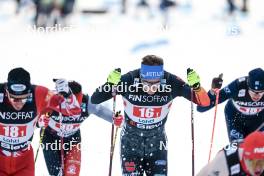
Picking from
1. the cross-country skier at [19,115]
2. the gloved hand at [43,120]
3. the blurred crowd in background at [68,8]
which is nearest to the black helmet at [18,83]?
the cross-country skier at [19,115]

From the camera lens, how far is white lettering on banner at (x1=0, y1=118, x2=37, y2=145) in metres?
7.56

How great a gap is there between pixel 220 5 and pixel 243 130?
775cm

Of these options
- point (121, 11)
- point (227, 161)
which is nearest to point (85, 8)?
point (121, 11)

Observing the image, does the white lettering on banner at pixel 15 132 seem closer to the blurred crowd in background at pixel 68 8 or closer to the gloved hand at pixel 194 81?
the gloved hand at pixel 194 81

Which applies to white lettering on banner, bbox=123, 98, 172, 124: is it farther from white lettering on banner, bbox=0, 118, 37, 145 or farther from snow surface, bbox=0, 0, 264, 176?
snow surface, bbox=0, 0, 264, 176

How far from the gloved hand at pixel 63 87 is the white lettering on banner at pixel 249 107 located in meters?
2.25

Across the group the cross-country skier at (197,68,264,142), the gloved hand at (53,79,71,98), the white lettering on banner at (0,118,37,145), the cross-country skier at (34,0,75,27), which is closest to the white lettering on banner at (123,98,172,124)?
the cross-country skier at (197,68,264,142)

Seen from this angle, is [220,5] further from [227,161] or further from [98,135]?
[227,161]

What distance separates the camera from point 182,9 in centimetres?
1605

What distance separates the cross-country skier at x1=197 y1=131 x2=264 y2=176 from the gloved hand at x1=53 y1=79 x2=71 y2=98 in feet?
6.91

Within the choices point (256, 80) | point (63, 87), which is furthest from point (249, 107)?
point (63, 87)

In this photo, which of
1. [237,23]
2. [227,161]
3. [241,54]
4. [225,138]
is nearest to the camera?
[227,161]

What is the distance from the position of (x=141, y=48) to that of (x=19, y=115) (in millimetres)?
6654

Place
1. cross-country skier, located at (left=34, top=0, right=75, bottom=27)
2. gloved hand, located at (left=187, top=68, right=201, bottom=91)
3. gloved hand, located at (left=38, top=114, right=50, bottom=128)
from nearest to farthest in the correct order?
gloved hand, located at (left=187, top=68, right=201, bottom=91) → gloved hand, located at (left=38, top=114, right=50, bottom=128) → cross-country skier, located at (left=34, top=0, right=75, bottom=27)
